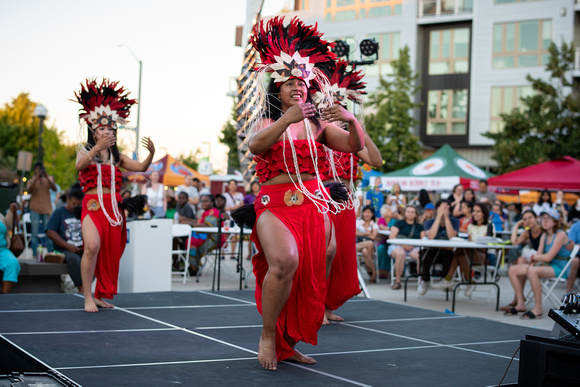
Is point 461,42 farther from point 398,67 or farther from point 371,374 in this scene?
point 371,374

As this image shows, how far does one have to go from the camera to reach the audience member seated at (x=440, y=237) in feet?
30.3

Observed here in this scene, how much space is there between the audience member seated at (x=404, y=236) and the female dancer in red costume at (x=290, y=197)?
21.8 feet

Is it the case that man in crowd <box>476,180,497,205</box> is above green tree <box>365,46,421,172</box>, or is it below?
below

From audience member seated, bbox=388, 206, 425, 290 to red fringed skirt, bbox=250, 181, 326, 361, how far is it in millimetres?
6714

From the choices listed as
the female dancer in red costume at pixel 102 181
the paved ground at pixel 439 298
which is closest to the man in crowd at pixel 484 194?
the paved ground at pixel 439 298

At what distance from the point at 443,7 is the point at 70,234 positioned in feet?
93.5

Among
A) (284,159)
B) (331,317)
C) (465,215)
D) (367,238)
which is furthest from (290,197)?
(367,238)

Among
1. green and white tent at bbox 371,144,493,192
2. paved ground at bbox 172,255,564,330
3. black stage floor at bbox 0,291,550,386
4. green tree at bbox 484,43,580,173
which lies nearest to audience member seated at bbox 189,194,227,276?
paved ground at bbox 172,255,564,330

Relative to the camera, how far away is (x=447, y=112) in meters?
33.6

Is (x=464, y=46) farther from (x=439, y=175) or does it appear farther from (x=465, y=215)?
(x=465, y=215)

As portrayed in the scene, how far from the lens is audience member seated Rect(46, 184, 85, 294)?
8.15m

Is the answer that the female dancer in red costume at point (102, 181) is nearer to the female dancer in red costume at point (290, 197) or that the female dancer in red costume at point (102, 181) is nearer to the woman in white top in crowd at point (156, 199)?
the female dancer in red costume at point (290, 197)

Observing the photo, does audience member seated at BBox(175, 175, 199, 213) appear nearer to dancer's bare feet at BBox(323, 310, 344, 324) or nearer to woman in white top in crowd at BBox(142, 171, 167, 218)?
woman in white top in crowd at BBox(142, 171, 167, 218)

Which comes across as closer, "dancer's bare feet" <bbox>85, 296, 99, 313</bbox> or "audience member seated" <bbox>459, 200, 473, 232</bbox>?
"dancer's bare feet" <bbox>85, 296, 99, 313</bbox>
